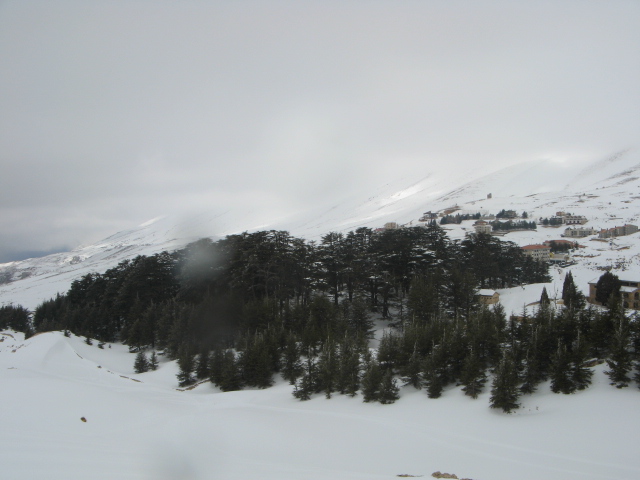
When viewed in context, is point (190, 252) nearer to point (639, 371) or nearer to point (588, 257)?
point (639, 371)

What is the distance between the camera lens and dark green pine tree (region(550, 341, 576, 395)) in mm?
12117

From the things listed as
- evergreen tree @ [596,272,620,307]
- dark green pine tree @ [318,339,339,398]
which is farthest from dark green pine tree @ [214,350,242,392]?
evergreen tree @ [596,272,620,307]

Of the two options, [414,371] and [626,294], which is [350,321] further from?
[626,294]

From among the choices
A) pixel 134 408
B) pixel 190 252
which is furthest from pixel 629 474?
pixel 190 252

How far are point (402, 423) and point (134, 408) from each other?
10700 millimetres

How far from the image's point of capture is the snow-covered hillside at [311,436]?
770 centimetres

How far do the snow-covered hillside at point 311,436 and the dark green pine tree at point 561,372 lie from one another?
A: 0.36 m

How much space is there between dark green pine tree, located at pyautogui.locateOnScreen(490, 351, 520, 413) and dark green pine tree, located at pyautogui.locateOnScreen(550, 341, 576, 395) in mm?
1492

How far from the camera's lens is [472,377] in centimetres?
1356

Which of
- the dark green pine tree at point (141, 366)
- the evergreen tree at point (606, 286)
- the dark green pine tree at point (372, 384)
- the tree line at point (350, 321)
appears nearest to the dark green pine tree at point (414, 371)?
the tree line at point (350, 321)

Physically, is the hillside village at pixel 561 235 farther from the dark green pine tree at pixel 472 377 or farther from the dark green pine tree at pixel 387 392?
the dark green pine tree at pixel 387 392

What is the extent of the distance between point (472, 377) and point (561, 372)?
3.08 m

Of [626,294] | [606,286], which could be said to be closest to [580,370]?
[606,286]

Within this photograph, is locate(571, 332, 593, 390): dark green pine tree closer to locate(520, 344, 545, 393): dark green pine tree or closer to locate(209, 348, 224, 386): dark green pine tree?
locate(520, 344, 545, 393): dark green pine tree
